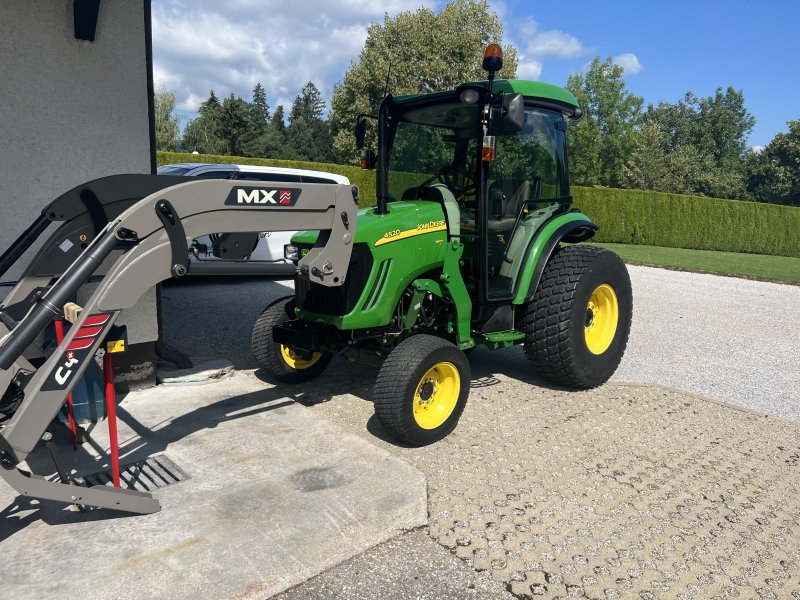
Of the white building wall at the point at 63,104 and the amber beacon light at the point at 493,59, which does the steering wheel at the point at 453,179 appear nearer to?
the amber beacon light at the point at 493,59

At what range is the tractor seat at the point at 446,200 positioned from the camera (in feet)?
14.9

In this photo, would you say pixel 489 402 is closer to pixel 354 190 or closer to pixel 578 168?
pixel 354 190

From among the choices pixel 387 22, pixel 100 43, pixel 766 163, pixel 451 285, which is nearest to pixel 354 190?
pixel 451 285

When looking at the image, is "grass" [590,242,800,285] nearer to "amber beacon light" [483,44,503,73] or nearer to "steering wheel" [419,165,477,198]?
"steering wheel" [419,165,477,198]

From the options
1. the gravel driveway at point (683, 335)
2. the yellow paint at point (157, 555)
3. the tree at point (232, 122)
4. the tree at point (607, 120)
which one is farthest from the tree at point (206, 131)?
the yellow paint at point (157, 555)

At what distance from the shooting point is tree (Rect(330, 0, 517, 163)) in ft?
95.9

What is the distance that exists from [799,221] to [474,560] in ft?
86.3

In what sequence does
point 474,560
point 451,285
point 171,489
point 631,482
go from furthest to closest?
1. point 451,285
2. point 631,482
3. point 171,489
4. point 474,560

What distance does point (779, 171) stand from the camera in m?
42.3

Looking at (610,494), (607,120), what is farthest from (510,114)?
(607,120)

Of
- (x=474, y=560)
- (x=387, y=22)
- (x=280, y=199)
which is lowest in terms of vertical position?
(x=474, y=560)

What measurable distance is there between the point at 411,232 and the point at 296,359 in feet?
5.08

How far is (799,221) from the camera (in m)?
24.0

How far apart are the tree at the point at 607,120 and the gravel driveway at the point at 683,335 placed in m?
22.9
